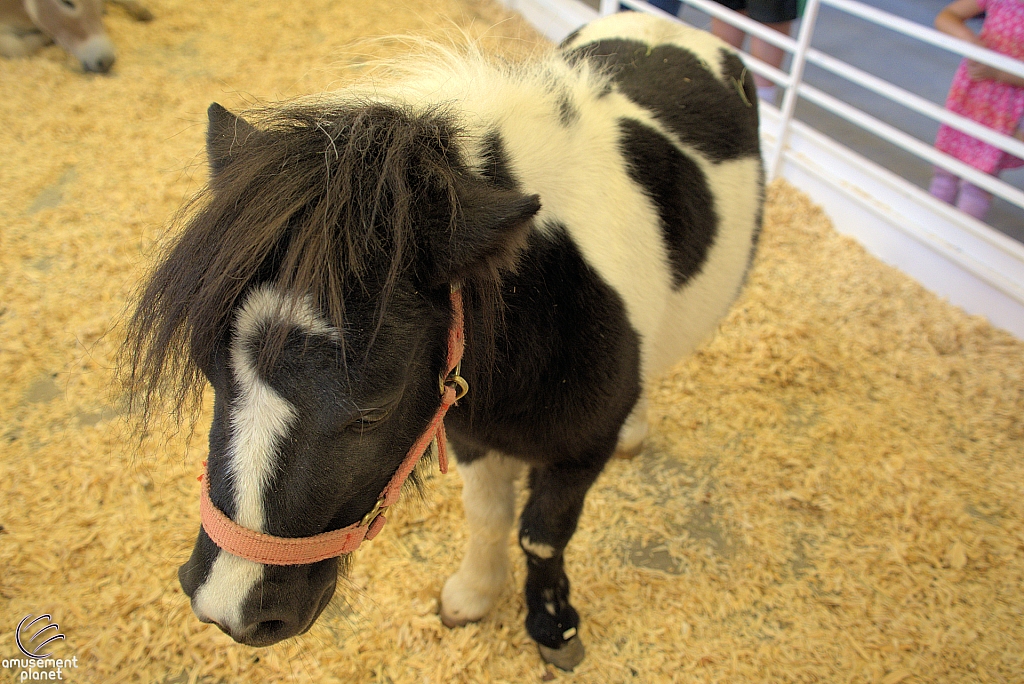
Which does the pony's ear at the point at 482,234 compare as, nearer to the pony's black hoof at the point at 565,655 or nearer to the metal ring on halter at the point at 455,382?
the metal ring on halter at the point at 455,382

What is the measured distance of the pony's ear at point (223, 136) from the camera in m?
1.10

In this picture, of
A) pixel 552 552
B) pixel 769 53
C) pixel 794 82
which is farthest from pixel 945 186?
pixel 552 552

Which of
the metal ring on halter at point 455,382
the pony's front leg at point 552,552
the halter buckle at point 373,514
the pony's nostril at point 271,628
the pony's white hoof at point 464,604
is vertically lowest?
the pony's white hoof at point 464,604

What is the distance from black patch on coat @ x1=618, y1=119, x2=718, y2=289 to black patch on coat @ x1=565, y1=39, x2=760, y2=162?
0.12 meters

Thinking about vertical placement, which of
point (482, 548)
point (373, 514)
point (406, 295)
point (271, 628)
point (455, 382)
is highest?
point (406, 295)

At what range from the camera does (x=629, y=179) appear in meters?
1.48

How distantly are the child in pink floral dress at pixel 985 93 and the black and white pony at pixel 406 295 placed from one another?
86.4 inches

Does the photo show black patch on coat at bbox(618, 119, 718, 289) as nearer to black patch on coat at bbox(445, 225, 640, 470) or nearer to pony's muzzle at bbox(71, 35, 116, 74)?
black patch on coat at bbox(445, 225, 640, 470)

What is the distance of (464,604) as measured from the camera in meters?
1.87

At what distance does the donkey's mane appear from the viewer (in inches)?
35.3

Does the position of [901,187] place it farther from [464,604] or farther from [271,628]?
[271,628]

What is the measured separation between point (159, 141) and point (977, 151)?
4.49 meters

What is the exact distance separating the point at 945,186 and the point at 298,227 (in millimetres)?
3554

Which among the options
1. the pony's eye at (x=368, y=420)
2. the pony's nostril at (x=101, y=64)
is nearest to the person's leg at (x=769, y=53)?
the pony's eye at (x=368, y=420)
